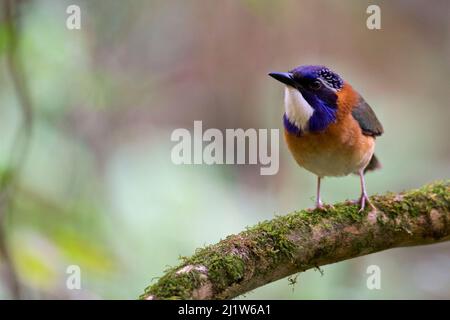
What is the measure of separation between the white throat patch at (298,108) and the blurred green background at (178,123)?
3.20ft

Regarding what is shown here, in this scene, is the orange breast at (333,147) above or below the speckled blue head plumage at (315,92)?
below

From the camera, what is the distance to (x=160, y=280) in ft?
7.99

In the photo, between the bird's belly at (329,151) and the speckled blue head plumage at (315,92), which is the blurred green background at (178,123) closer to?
the speckled blue head plumage at (315,92)

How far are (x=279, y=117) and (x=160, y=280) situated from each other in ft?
12.8

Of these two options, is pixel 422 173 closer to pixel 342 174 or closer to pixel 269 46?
pixel 342 174

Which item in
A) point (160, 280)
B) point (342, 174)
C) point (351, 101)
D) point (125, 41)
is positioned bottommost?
point (160, 280)

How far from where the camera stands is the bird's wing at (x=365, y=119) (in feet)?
12.9

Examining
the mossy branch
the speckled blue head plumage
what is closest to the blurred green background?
the speckled blue head plumage

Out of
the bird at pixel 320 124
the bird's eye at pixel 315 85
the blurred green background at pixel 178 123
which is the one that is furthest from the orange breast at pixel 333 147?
the blurred green background at pixel 178 123

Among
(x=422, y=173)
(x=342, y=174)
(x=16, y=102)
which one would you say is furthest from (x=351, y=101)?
(x=16, y=102)

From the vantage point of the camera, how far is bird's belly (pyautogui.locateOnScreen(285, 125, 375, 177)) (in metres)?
3.71

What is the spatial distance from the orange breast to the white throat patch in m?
0.08

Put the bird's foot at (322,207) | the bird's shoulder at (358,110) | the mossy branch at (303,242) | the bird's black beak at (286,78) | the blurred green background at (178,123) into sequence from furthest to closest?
the blurred green background at (178,123) < the bird's shoulder at (358,110) < the bird's black beak at (286,78) < the bird's foot at (322,207) < the mossy branch at (303,242)

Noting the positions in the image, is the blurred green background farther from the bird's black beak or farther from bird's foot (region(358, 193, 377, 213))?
bird's foot (region(358, 193, 377, 213))
